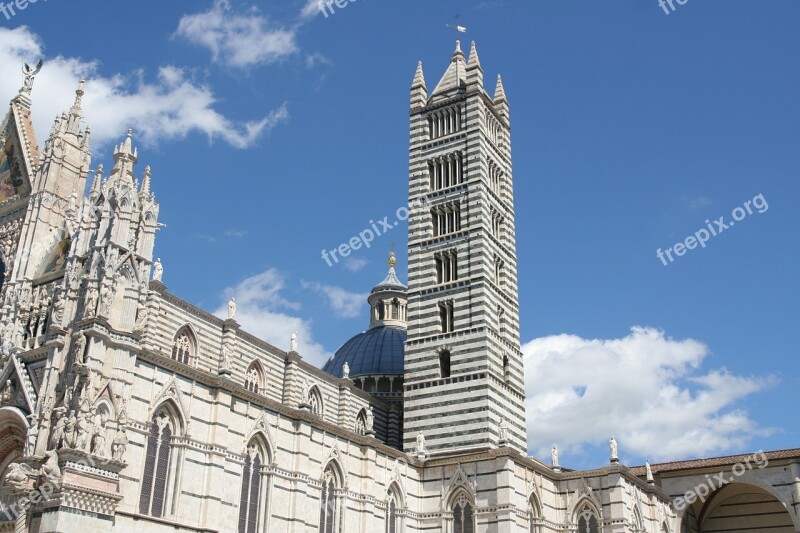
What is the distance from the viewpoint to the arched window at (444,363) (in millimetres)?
40688

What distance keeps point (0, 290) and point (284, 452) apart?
11.6 meters

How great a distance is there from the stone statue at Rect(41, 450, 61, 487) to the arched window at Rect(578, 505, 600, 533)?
2198 centimetres

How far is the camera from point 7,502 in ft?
75.9

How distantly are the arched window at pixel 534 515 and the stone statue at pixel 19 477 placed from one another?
19.8 meters

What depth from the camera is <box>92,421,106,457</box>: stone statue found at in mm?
21648

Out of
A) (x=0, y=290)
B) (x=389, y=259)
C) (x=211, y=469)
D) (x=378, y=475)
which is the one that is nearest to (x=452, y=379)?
(x=378, y=475)

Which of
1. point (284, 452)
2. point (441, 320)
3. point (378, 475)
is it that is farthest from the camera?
point (441, 320)

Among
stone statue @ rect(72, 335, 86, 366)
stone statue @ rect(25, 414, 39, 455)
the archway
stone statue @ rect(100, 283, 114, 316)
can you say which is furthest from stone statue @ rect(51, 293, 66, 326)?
the archway

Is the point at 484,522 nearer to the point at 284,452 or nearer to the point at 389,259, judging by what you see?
the point at 284,452

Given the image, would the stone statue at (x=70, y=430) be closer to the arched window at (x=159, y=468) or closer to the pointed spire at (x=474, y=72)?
the arched window at (x=159, y=468)

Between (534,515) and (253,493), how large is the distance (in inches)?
506

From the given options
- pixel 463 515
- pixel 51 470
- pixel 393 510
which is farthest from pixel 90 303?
pixel 463 515

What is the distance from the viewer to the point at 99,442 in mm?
21734

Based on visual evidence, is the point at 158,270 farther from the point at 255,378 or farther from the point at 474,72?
the point at 474,72
